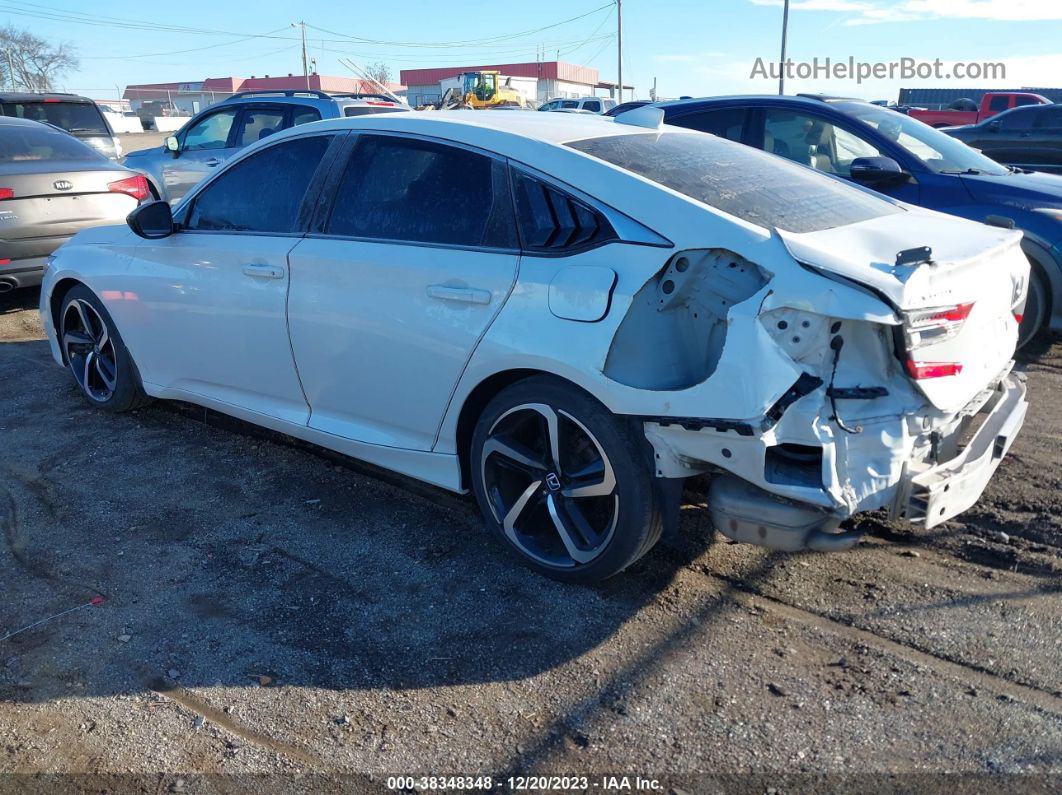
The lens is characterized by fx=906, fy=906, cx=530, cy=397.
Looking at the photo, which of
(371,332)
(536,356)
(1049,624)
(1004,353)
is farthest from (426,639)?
(1004,353)

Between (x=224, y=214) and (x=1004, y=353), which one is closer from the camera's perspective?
(x=1004, y=353)

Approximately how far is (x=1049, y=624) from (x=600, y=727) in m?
1.64

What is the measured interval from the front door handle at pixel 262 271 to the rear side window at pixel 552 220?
127cm

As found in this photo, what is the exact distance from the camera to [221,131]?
11242 millimetres

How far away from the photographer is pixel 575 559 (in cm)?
337

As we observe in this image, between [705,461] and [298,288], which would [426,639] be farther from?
[298,288]

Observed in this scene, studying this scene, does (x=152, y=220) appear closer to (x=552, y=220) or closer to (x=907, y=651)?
(x=552, y=220)

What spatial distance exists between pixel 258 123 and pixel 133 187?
3.00 m

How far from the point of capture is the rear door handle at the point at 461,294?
3.39 m

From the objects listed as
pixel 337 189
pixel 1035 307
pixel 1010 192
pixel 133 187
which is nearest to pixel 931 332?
pixel 337 189

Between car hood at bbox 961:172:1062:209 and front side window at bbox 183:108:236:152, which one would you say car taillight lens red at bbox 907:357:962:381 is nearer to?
car hood at bbox 961:172:1062:209

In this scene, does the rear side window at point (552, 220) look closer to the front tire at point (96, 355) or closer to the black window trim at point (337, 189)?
the black window trim at point (337, 189)

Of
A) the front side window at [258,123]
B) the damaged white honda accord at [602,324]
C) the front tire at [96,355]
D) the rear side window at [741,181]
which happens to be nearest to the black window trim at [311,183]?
the damaged white honda accord at [602,324]

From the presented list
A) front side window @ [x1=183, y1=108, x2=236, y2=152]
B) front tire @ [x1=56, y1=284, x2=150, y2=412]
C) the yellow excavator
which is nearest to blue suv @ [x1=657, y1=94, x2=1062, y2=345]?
front tire @ [x1=56, y1=284, x2=150, y2=412]
